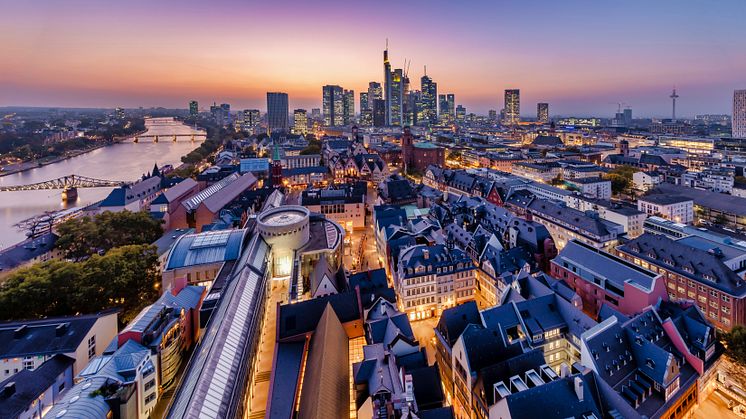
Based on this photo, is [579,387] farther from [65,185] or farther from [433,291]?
[65,185]

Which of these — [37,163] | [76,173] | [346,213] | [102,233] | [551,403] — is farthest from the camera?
[37,163]

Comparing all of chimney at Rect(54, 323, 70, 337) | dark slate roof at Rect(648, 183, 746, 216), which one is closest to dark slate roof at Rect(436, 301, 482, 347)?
chimney at Rect(54, 323, 70, 337)

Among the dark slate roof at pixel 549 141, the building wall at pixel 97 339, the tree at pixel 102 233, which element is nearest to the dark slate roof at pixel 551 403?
the building wall at pixel 97 339

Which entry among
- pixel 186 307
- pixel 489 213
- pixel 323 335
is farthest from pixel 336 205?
pixel 323 335

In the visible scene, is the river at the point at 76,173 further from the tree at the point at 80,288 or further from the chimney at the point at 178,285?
the chimney at the point at 178,285

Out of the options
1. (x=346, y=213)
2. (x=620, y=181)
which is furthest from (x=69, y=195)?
(x=620, y=181)

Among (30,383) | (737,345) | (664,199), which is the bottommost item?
(30,383)
